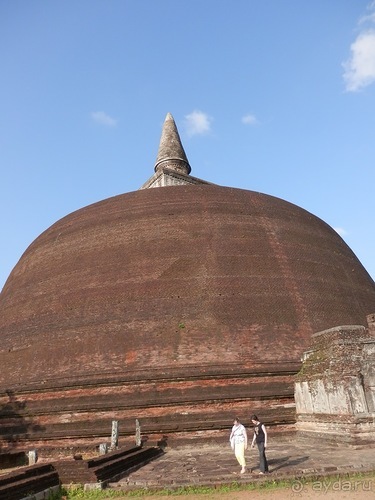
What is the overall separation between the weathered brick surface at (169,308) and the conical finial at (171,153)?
9314 millimetres

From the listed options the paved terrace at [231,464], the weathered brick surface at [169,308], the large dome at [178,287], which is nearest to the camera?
the paved terrace at [231,464]

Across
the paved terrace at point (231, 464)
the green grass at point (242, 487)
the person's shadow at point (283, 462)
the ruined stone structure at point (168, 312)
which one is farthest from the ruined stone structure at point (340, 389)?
the green grass at point (242, 487)

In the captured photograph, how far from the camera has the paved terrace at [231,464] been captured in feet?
19.5

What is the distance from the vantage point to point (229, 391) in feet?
32.3

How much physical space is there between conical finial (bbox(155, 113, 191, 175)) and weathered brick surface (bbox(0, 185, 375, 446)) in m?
9.31

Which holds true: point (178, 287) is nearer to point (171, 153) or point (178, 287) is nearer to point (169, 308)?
point (169, 308)

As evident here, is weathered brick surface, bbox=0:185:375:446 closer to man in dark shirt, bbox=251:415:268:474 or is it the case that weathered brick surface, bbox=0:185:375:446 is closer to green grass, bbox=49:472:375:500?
man in dark shirt, bbox=251:415:268:474

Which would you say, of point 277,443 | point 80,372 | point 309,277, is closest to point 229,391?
point 277,443

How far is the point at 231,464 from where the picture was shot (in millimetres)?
7062

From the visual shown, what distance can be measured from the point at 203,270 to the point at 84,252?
4.17 meters

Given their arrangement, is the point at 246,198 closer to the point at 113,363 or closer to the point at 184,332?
the point at 184,332

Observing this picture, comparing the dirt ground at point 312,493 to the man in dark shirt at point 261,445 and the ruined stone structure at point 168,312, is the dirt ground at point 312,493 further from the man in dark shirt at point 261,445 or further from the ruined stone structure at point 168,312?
the ruined stone structure at point 168,312

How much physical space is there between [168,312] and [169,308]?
0.13 m

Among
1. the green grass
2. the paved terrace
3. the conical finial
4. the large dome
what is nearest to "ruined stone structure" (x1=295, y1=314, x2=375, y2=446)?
the paved terrace
